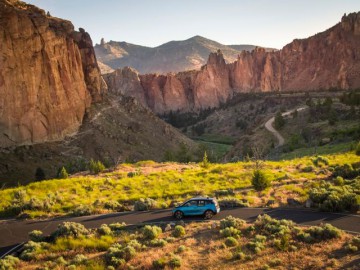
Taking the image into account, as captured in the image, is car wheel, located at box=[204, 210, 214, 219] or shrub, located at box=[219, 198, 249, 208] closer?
car wheel, located at box=[204, 210, 214, 219]

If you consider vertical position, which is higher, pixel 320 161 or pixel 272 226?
pixel 320 161

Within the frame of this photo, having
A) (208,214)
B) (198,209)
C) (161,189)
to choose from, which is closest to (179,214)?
(198,209)

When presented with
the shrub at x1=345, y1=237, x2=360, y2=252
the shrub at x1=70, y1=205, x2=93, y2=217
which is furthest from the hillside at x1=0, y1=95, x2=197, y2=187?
the shrub at x1=345, y1=237, x2=360, y2=252

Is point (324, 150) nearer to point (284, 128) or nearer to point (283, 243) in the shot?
point (284, 128)

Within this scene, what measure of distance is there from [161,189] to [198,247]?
1492 cm

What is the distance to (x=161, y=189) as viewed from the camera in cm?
3142

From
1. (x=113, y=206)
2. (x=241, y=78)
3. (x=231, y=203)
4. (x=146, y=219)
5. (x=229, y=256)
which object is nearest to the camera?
(x=229, y=256)

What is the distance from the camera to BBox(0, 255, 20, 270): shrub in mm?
15211

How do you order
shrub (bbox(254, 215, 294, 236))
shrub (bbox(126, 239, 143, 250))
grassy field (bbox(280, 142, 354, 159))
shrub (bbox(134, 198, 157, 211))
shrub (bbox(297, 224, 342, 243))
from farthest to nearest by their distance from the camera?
grassy field (bbox(280, 142, 354, 159)) < shrub (bbox(134, 198, 157, 211)) < shrub (bbox(254, 215, 294, 236)) < shrub (bbox(126, 239, 143, 250)) < shrub (bbox(297, 224, 342, 243))

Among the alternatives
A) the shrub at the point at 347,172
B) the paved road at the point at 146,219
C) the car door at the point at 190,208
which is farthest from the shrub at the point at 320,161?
the car door at the point at 190,208

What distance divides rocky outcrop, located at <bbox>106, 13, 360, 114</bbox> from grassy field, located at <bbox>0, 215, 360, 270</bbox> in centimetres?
13170

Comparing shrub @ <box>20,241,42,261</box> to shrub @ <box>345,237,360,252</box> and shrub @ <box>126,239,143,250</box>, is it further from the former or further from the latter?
shrub @ <box>345,237,360,252</box>

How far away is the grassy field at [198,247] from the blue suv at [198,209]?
1263 mm

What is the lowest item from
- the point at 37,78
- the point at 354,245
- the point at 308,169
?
the point at 354,245
